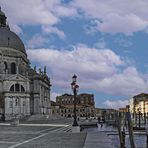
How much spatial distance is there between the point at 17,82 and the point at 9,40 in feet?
54.6

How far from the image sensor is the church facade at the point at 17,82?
129 meters

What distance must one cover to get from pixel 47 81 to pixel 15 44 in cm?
2655

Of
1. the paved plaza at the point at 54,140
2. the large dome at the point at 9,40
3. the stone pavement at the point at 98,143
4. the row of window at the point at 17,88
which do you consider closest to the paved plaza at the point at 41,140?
the paved plaza at the point at 54,140

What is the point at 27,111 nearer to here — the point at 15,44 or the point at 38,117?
the point at 38,117

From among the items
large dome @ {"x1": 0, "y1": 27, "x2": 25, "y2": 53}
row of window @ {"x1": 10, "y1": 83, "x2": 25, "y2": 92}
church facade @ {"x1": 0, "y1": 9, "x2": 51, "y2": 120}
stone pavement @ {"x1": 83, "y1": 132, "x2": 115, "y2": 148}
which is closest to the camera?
stone pavement @ {"x1": 83, "y1": 132, "x2": 115, "y2": 148}

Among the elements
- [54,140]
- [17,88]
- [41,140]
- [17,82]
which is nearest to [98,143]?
[54,140]

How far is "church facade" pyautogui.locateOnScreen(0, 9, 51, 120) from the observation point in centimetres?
12925

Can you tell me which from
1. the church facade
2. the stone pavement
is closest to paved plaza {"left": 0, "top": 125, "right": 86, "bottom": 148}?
the stone pavement

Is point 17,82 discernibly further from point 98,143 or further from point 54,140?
point 98,143

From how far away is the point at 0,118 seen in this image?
404ft

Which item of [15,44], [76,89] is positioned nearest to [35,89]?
[15,44]

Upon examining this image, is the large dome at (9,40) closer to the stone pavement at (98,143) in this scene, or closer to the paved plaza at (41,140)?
the paved plaza at (41,140)

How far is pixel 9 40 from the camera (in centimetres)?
14125

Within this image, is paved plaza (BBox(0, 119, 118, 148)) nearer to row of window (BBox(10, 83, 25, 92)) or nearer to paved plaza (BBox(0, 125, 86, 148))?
paved plaza (BBox(0, 125, 86, 148))
